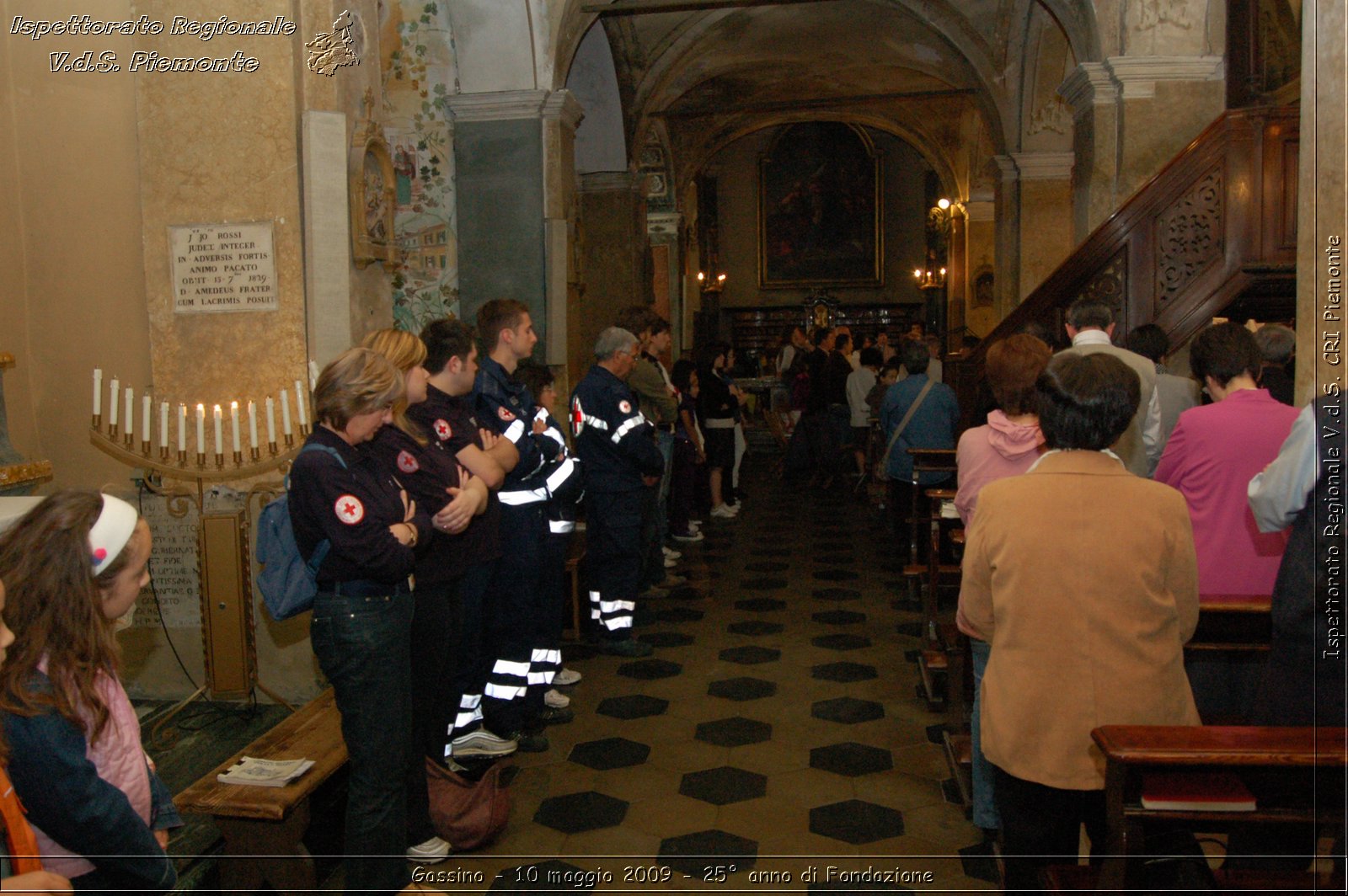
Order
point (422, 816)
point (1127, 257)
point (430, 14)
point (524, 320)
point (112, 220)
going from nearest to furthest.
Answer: point (422, 816) → point (524, 320) → point (112, 220) → point (1127, 257) → point (430, 14)

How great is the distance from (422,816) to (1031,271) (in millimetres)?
9446

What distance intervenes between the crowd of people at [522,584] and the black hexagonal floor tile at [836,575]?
2968 millimetres

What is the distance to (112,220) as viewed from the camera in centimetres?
459

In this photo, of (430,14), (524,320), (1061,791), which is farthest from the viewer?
(430,14)

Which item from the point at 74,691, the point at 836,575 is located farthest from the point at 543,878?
the point at 836,575

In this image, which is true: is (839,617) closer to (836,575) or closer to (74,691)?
(836,575)

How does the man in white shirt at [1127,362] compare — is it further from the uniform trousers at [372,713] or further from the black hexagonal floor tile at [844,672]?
the uniform trousers at [372,713]

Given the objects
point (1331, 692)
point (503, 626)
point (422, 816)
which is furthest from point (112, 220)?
point (1331, 692)

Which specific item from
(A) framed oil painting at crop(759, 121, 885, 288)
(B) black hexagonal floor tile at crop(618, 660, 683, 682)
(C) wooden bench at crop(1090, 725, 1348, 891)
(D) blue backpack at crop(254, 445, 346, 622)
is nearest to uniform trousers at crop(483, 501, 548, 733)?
(B) black hexagonal floor tile at crop(618, 660, 683, 682)

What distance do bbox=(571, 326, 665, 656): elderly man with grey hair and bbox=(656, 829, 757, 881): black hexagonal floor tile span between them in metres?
2.06

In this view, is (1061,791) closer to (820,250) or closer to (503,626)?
(503,626)

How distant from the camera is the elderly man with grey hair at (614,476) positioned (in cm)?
515

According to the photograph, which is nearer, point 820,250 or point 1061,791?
point 1061,791

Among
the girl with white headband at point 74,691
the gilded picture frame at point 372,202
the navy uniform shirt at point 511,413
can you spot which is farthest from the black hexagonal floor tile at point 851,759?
the gilded picture frame at point 372,202
